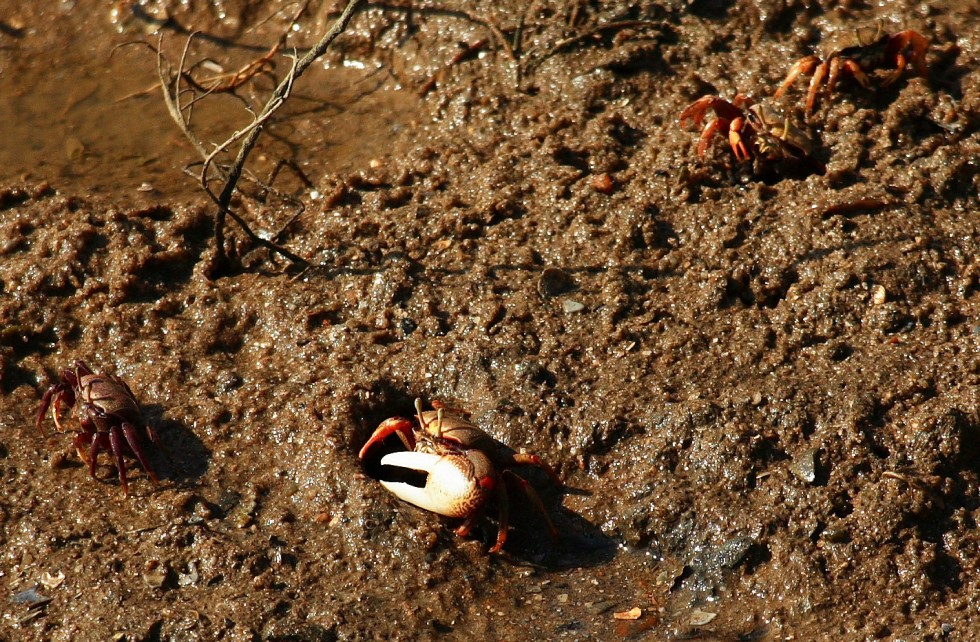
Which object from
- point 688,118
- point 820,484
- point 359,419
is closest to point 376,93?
point 688,118

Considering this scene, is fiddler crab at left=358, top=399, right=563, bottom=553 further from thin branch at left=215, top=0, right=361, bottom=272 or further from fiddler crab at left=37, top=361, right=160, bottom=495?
thin branch at left=215, top=0, right=361, bottom=272

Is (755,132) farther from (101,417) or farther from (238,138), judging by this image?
(101,417)

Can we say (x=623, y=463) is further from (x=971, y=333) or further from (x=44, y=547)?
(x=44, y=547)

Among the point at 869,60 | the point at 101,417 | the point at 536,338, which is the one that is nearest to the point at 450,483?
the point at 536,338

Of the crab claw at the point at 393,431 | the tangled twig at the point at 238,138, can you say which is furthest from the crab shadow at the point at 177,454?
the tangled twig at the point at 238,138

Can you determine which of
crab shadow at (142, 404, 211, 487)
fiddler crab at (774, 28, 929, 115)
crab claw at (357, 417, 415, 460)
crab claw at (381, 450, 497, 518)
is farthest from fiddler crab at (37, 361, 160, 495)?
fiddler crab at (774, 28, 929, 115)
